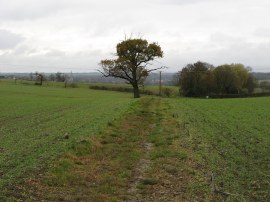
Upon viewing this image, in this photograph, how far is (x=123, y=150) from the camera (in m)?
17.6

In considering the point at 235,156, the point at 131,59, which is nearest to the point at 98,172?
the point at 235,156

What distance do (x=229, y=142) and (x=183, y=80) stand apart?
292 ft

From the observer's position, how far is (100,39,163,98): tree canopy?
7838cm

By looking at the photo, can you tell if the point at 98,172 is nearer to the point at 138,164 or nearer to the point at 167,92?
the point at 138,164

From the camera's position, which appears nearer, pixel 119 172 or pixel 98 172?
pixel 119 172

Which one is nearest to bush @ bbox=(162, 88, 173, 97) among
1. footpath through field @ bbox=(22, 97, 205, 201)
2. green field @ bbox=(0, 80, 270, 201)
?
green field @ bbox=(0, 80, 270, 201)

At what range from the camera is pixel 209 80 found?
109188 millimetres

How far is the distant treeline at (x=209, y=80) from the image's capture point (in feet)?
355

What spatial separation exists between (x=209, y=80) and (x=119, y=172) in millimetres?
98463

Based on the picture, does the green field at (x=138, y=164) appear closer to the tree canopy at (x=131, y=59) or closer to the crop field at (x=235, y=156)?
the crop field at (x=235, y=156)

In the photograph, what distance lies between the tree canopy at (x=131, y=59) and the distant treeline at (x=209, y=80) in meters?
30.3

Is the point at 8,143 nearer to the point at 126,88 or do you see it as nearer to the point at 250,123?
the point at 250,123

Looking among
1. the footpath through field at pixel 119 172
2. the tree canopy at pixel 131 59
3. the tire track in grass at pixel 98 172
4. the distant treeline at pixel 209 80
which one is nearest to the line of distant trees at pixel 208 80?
the distant treeline at pixel 209 80

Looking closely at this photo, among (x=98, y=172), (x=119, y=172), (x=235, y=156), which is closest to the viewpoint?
(x=119, y=172)
